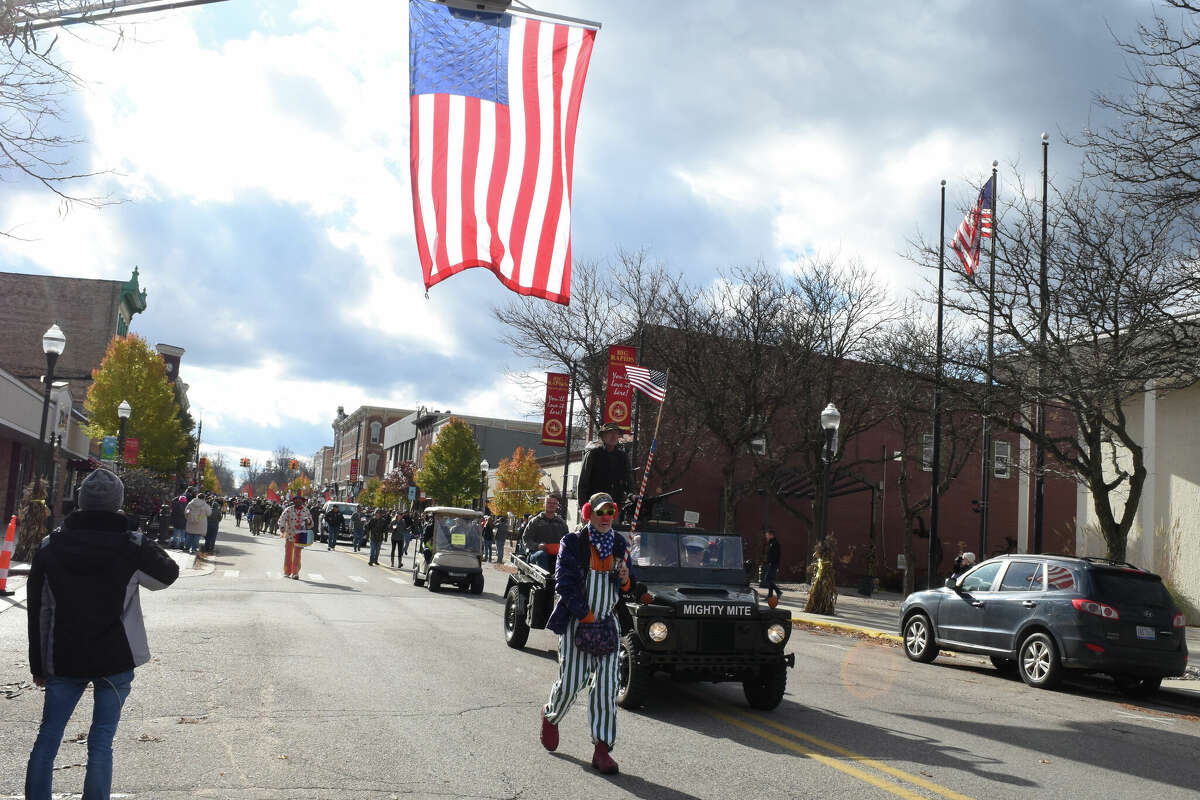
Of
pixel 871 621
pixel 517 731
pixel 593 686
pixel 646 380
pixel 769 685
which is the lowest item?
pixel 871 621

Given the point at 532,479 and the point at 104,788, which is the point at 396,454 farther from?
the point at 104,788

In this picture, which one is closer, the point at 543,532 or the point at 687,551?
the point at 687,551

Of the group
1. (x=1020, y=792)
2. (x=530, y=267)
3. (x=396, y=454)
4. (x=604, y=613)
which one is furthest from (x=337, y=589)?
(x=396, y=454)

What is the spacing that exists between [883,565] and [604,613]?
38337mm

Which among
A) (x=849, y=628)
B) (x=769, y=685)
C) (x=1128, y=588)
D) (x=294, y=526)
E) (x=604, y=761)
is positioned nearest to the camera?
(x=604, y=761)

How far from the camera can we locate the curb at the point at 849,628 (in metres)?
18.7

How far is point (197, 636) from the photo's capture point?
12.3 meters

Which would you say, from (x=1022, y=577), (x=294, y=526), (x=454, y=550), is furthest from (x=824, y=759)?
(x=294, y=526)

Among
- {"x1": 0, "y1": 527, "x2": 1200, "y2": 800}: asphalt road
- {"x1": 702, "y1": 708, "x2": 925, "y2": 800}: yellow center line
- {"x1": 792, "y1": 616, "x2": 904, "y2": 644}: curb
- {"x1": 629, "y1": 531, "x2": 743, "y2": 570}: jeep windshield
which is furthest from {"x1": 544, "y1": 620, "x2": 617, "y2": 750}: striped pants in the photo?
{"x1": 792, "y1": 616, "x2": 904, "y2": 644}: curb

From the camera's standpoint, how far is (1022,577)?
1371 centimetres

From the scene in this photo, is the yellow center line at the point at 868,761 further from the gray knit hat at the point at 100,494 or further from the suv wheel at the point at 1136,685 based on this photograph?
the suv wheel at the point at 1136,685

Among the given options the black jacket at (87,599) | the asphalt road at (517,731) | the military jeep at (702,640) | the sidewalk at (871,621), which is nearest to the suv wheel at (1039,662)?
the asphalt road at (517,731)

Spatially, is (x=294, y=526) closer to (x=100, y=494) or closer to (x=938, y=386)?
(x=938, y=386)

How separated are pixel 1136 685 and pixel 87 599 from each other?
12715 mm
